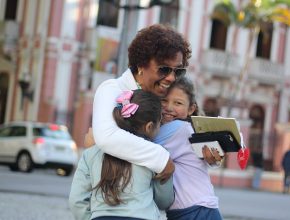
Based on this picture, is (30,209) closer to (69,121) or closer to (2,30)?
(69,121)

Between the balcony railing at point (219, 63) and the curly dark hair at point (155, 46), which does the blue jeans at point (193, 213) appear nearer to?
the curly dark hair at point (155, 46)

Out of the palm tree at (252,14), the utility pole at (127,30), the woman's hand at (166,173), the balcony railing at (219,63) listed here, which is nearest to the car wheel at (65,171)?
the palm tree at (252,14)

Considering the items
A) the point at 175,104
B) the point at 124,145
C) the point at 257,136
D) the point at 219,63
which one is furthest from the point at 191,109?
the point at 219,63

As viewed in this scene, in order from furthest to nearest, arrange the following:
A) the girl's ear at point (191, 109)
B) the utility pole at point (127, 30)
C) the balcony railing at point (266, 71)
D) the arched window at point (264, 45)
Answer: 1. the arched window at point (264, 45)
2. the balcony railing at point (266, 71)
3. the utility pole at point (127, 30)
4. the girl's ear at point (191, 109)

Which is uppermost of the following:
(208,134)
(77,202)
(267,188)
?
(208,134)

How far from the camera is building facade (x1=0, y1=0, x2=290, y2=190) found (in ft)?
102

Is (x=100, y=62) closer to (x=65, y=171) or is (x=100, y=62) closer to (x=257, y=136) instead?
(x=65, y=171)

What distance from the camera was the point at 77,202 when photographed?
3.86 metres

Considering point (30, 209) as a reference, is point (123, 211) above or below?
above

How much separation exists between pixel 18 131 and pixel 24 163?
3.55 feet

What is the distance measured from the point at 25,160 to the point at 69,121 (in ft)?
25.8

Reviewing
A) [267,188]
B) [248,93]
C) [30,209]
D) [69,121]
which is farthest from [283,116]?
[30,209]

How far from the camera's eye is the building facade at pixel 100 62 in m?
31.2

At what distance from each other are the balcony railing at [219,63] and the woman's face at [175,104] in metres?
31.5
